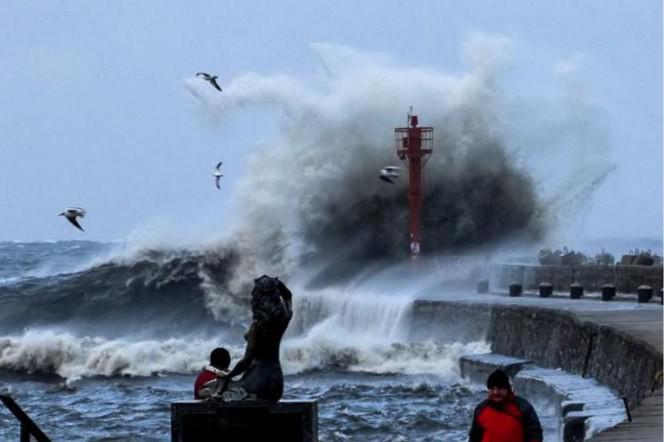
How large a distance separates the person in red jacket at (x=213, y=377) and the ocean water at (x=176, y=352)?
6.28 metres

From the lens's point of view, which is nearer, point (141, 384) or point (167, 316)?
point (141, 384)

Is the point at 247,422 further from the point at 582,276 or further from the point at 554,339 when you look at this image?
the point at 582,276

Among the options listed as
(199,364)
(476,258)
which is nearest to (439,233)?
(476,258)

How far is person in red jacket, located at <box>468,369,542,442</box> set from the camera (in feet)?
28.1

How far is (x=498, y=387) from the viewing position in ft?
28.1

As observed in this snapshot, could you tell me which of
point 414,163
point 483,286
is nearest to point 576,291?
point 483,286

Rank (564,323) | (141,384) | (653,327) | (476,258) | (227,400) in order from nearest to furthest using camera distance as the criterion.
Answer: (227,400) < (653,327) < (564,323) < (141,384) < (476,258)

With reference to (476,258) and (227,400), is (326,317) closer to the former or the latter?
(476,258)

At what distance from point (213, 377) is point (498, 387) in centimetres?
216

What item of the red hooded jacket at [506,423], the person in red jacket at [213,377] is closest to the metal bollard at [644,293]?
the person in red jacket at [213,377]

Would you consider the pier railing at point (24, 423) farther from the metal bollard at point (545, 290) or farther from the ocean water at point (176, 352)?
the metal bollard at point (545, 290)

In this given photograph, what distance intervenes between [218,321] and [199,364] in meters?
9.11

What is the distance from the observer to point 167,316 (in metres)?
→ 35.5

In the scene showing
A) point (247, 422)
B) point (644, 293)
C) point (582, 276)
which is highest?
point (582, 276)
